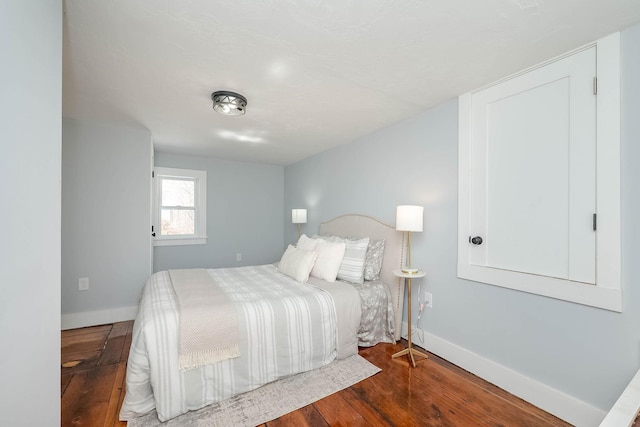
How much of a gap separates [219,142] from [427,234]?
2.94 meters

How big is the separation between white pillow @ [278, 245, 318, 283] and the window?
225 centimetres

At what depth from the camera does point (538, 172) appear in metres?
1.82

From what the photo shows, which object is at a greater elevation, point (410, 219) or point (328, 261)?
point (410, 219)

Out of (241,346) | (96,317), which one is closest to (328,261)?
(241,346)

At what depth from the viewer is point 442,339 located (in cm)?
240

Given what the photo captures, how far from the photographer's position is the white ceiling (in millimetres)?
1323

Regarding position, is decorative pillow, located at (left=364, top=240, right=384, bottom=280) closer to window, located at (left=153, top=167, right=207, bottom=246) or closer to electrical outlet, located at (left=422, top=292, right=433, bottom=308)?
electrical outlet, located at (left=422, top=292, right=433, bottom=308)

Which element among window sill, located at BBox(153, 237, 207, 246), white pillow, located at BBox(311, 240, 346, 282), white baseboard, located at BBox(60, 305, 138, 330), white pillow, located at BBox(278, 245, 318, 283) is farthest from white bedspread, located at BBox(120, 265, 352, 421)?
window sill, located at BBox(153, 237, 207, 246)

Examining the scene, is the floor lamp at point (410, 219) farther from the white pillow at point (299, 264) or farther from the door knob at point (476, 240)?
the white pillow at point (299, 264)

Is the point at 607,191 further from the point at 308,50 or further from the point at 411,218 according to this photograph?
the point at 308,50

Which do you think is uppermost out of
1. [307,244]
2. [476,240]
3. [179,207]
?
[179,207]

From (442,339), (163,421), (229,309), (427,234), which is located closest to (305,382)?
(229,309)

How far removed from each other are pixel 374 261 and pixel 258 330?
1437 mm

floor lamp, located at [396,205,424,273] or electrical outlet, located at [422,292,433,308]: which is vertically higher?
floor lamp, located at [396,205,424,273]
